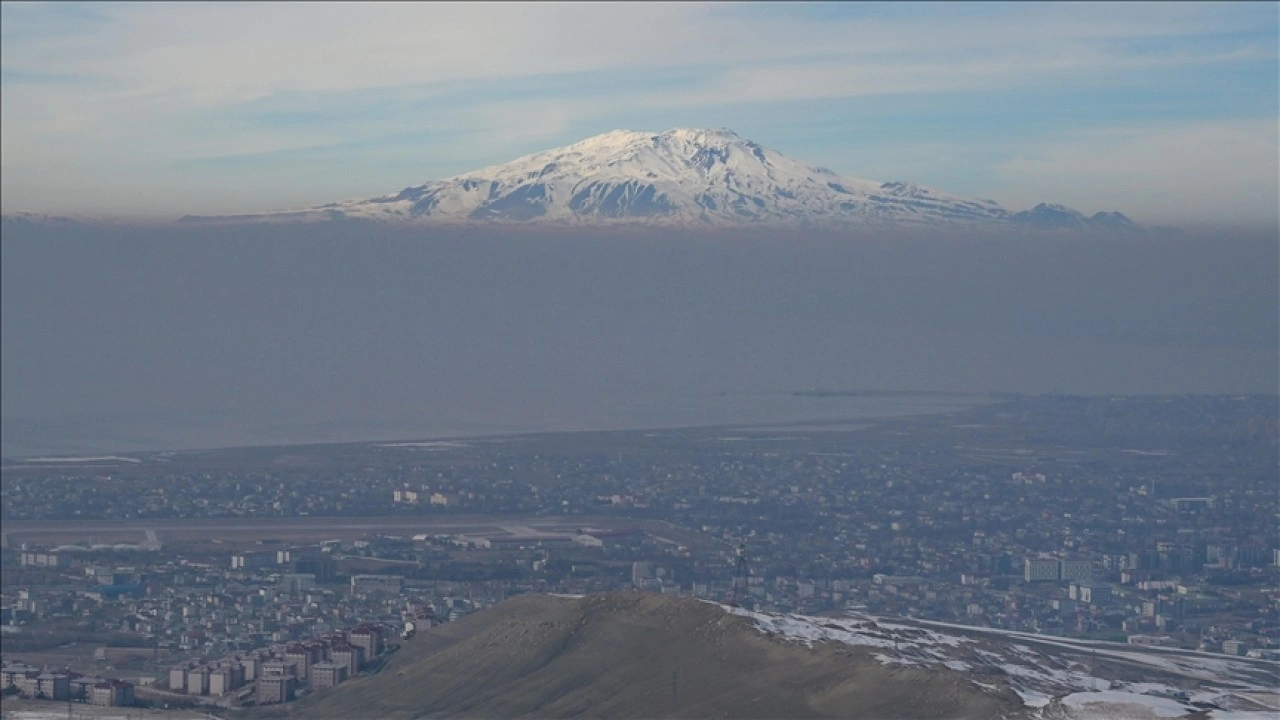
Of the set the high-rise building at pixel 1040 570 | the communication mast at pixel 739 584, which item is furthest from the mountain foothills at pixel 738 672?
the high-rise building at pixel 1040 570

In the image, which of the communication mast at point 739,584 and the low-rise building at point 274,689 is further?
the communication mast at point 739,584

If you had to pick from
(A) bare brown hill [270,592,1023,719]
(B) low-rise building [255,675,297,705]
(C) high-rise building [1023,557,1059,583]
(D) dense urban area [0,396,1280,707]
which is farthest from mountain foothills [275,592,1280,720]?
(C) high-rise building [1023,557,1059,583]

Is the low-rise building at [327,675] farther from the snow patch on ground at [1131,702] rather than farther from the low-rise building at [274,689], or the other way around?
the snow patch on ground at [1131,702]

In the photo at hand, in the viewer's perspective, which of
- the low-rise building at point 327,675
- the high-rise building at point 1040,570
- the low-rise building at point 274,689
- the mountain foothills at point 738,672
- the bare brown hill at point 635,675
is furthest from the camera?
the high-rise building at point 1040,570

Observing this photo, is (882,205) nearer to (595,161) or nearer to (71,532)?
(595,161)

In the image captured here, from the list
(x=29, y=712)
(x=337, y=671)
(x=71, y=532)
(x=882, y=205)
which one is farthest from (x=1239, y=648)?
(x=882, y=205)

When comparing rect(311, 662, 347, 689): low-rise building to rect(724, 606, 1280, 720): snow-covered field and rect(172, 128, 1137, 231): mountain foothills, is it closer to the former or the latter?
rect(724, 606, 1280, 720): snow-covered field

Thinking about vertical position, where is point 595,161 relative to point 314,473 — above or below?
above
